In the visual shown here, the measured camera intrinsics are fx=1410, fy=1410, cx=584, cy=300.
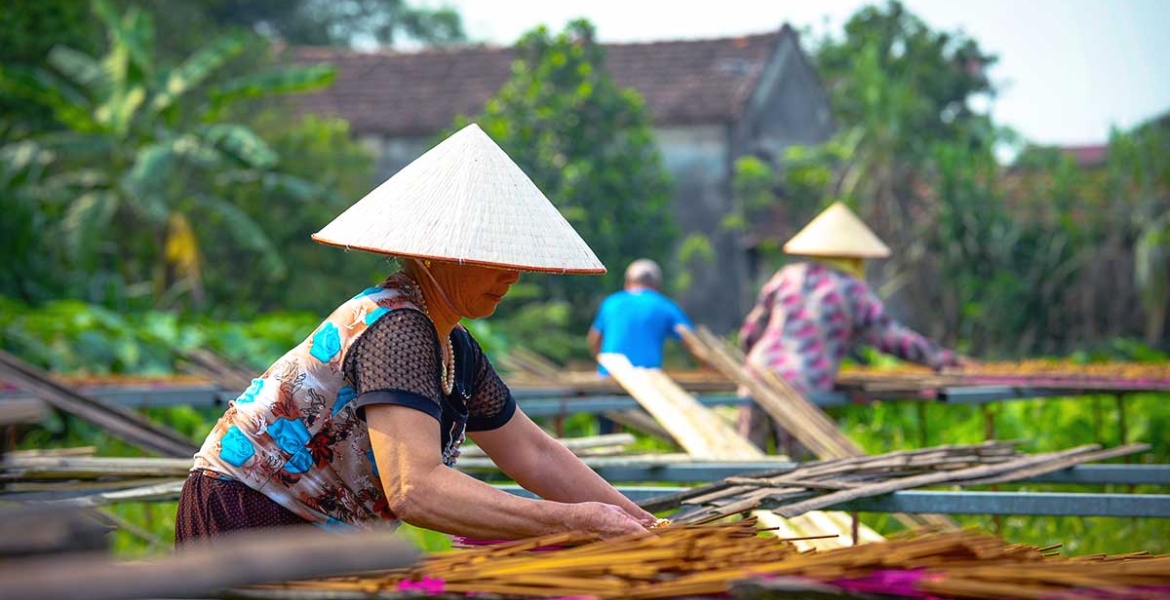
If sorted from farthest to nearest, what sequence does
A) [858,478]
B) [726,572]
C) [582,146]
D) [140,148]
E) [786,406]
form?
1. [140,148]
2. [582,146]
3. [786,406]
4. [858,478]
5. [726,572]

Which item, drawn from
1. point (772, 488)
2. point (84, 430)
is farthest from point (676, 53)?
point (772, 488)

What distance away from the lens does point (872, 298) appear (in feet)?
21.7

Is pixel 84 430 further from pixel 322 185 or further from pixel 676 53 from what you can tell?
pixel 676 53

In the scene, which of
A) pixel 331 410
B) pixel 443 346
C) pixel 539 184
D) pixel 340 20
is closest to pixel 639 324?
pixel 443 346

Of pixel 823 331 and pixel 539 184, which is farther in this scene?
pixel 539 184

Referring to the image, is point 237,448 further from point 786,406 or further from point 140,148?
point 140,148

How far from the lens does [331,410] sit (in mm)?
2459

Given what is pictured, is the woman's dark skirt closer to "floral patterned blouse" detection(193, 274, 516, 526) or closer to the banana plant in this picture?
"floral patterned blouse" detection(193, 274, 516, 526)

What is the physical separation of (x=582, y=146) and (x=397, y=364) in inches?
461

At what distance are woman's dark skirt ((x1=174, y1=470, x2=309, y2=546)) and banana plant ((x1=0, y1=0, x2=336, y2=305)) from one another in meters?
10.7

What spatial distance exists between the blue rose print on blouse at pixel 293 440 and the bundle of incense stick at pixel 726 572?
0.55m

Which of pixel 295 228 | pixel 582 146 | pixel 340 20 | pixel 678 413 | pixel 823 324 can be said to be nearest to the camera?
pixel 678 413

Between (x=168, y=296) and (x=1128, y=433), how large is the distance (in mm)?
9297

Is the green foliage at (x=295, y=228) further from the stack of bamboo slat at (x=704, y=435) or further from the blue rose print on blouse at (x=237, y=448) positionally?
the blue rose print on blouse at (x=237, y=448)
